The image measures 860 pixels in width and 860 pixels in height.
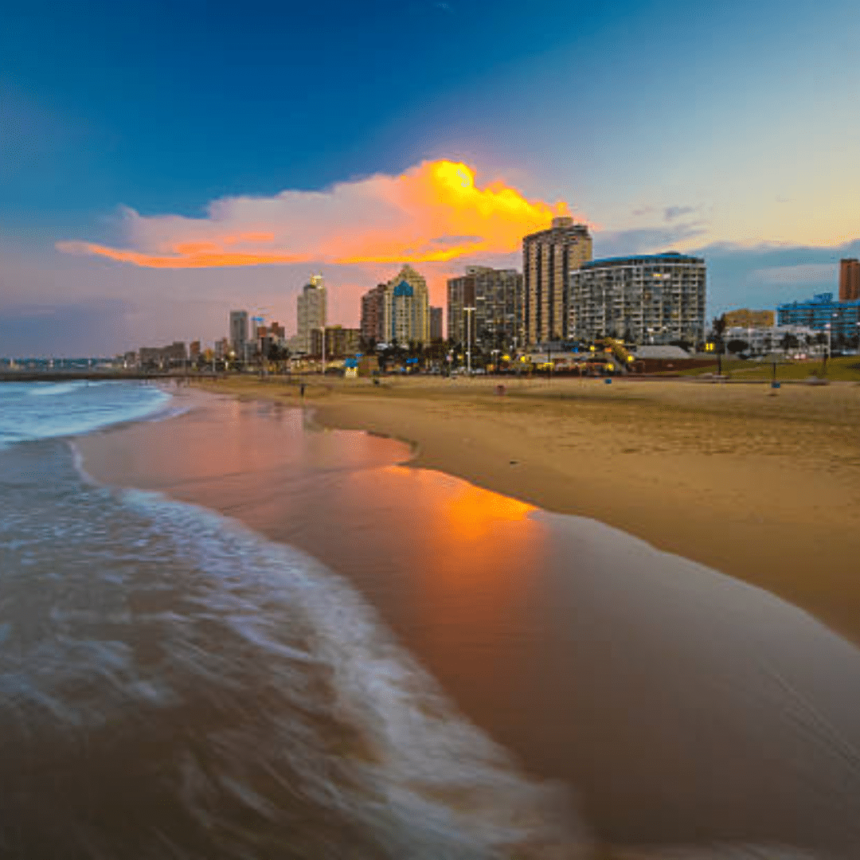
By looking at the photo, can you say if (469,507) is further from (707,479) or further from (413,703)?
(413,703)

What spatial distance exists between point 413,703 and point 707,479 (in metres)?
8.70

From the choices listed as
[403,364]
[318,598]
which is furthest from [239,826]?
[403,364]

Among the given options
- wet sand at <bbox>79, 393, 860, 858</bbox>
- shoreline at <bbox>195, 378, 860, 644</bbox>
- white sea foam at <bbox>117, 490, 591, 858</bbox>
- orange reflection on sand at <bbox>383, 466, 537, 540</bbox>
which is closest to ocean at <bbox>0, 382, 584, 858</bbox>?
white sea foam at <bbox>117, 490, 591, 858</bbox>

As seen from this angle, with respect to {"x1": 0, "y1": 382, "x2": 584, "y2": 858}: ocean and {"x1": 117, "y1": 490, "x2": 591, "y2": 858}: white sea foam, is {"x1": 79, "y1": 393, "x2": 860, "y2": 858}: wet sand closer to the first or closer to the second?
{"x1": 117, "y1": 490, "x2": 591, "y2": 858}: white sea foam

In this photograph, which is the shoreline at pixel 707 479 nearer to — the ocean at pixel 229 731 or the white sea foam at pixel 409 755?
the white sea foam at pixel 409 755

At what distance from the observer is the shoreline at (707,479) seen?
252 inches

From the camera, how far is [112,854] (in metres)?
2.78

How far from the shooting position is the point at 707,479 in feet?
35.6

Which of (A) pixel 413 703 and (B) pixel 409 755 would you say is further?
A: (A) pixel 413 703

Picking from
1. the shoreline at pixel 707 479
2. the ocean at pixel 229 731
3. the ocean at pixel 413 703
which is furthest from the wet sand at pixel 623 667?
the shoreline at pixel 707 479

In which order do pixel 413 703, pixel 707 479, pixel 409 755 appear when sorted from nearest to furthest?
1. pixel 409 755
2. pixel 413 703
3. pixel 707 479

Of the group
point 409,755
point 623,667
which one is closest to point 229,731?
point 409,755

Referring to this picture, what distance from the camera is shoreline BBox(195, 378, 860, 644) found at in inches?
252

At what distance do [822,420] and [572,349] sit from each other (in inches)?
4801
